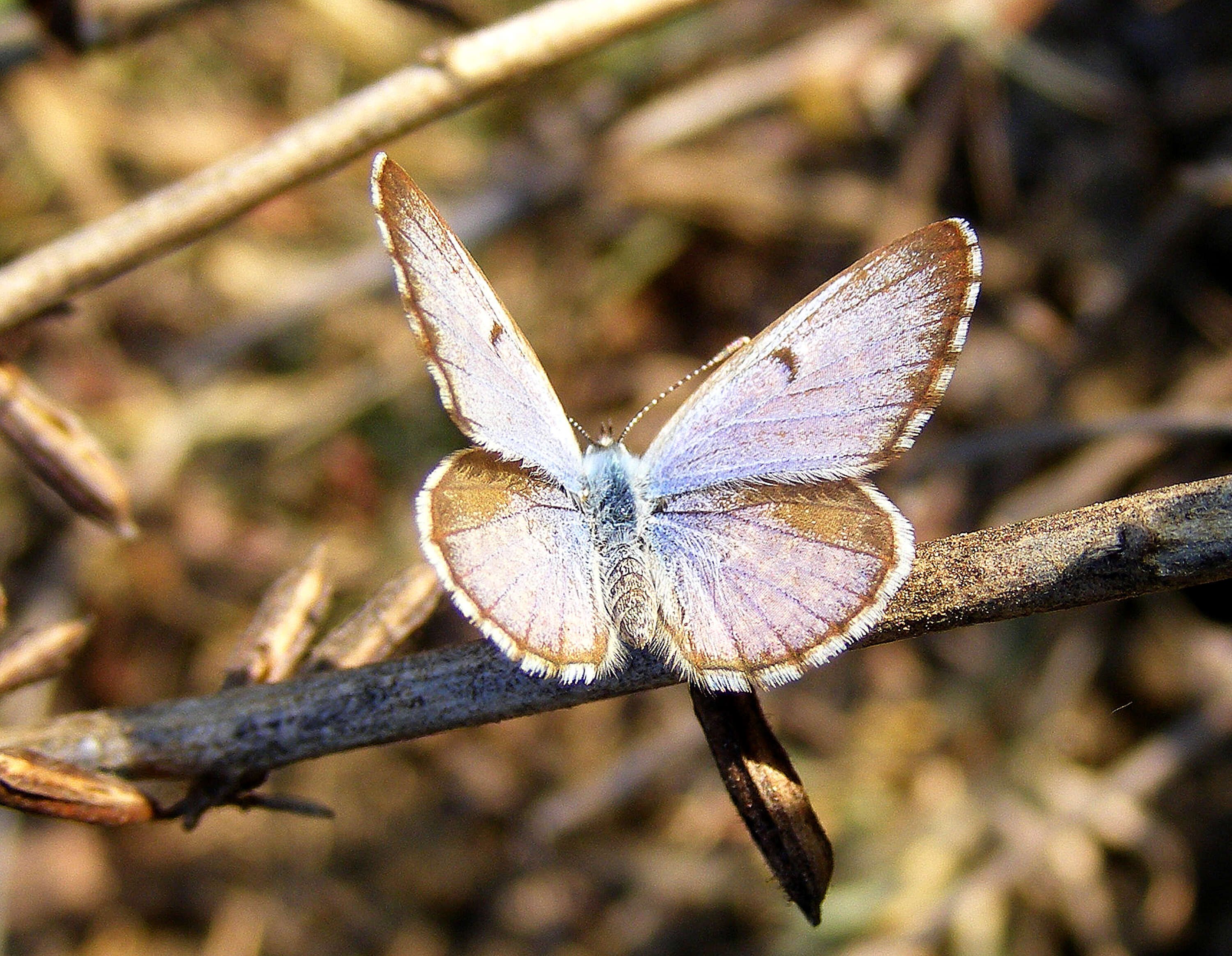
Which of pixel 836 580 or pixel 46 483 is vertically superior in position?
pixel 46 483

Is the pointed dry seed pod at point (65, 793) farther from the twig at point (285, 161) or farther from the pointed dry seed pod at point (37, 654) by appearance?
the twig at point (285, 161)

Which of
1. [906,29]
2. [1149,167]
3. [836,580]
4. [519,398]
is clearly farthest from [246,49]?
[836,580]

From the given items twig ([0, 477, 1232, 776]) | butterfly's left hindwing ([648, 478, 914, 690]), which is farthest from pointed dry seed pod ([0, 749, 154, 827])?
butterfly's left hindwing ([648, 478, 914, 690])

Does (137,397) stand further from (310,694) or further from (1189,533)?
(1189,533)

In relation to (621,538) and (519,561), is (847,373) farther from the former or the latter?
(519,561)

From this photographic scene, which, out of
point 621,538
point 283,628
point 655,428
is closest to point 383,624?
point 283,628

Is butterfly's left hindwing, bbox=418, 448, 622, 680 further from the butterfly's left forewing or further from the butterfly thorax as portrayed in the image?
the butterfly's left forewing
